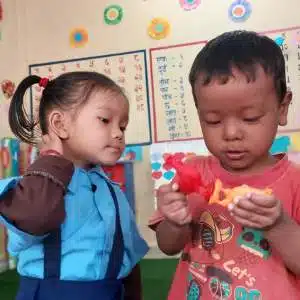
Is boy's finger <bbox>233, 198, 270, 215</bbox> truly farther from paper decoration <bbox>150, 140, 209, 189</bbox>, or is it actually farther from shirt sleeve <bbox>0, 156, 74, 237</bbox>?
paper decoration <bbox>150, 140, 209, 189</bbox>

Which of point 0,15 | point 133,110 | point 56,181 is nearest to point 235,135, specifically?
point 56,181

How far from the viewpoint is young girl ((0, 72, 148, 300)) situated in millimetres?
733

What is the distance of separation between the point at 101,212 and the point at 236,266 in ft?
0.94

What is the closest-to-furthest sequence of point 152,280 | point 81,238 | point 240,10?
point 81,238, point 152,280, point 240,10

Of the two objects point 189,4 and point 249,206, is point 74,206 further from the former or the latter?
point 189,4

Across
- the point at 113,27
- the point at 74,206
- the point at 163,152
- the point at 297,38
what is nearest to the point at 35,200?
the point at 74,206

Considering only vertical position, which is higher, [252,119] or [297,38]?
[297,38]

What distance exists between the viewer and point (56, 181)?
75 cm

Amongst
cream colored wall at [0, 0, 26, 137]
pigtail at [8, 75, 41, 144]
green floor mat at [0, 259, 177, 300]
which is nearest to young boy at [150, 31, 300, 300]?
pigtail at [8, 75, 41, 144]

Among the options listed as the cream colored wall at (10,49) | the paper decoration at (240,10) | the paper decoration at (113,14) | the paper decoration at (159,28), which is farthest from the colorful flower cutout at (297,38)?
the cream colored wall at (10,49)

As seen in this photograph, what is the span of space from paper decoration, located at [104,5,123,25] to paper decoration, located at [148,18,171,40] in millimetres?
205

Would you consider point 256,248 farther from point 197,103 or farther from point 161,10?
point 161,10

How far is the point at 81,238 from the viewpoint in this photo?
789 mm

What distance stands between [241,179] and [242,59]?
0.18 m
